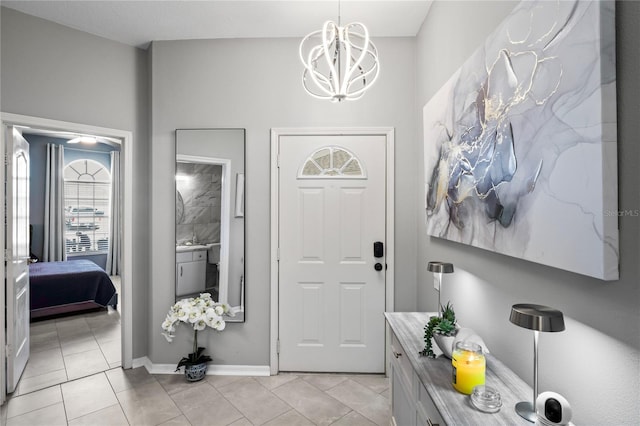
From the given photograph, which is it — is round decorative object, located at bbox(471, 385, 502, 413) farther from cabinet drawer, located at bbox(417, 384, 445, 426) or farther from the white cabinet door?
the white cabinet door

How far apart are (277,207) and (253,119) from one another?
0.81 meters

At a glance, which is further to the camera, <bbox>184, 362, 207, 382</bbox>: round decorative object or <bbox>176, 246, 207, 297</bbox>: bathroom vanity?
<bbox>176, 246, 207, 297</bbox>: bathroom vanity

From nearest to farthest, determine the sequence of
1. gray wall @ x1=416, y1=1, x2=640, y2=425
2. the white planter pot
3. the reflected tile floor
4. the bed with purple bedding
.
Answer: gray wall @ x1=416, y1=1, x2=640, y2=425, the white planter pot, the reflected tile floor, the bed with purple bedding

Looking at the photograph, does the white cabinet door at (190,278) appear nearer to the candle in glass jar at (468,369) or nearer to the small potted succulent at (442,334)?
the small potted succulent at (442,334)

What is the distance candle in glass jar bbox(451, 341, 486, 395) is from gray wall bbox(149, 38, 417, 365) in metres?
1.65

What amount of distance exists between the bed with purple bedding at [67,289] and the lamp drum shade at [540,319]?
501 centimetres

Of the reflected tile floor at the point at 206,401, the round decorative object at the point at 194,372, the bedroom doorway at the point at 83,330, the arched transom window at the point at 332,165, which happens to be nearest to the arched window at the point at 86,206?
the bedroom doorway at the point at 83,330

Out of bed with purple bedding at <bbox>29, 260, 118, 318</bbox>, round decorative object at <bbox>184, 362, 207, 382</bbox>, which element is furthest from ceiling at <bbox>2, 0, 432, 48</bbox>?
bed with purple bedding at <bbox>29, 260, 118, 318</bbox>

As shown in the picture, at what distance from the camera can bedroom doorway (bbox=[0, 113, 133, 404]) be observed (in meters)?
2.48

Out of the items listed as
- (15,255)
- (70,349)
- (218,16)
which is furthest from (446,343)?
(70,349)

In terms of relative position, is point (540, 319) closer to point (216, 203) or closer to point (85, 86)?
point (216, 203)

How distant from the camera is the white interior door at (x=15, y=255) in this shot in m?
2.48

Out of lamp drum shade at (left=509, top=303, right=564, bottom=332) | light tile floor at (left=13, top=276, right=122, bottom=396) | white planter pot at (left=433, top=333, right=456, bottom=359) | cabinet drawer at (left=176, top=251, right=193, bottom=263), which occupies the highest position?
lamp drum shade at (left=509, top=303, right=564, bottom=332)

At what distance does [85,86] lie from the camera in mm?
2734
